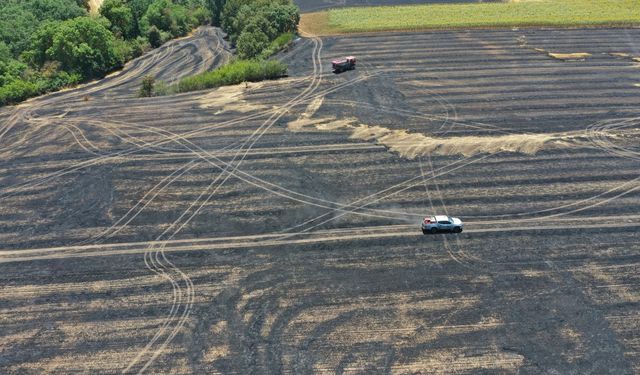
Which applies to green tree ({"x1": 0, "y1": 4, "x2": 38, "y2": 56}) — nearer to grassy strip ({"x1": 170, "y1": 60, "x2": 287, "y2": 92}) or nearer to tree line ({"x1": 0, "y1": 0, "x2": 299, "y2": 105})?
tree line ({"x1": 0, "y1": 0, "x2": 299, "y2": 105})

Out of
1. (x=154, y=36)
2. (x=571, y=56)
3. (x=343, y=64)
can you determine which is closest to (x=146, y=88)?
(x=343, y=64)

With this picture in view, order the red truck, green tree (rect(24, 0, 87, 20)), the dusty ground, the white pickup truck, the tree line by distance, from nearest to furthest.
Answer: the white pickup truck < the red truck < the tree line < green tree (rect(24, 0, 87, 20)) < the dusty ground

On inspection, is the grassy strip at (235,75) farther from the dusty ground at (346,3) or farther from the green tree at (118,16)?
the dusty ground at (346,3)

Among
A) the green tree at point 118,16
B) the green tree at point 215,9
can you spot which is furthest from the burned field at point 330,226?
the green tree at point 215,9

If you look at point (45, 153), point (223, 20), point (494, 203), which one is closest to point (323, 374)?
point (494, 203)

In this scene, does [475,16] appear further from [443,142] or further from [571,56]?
[443,142]

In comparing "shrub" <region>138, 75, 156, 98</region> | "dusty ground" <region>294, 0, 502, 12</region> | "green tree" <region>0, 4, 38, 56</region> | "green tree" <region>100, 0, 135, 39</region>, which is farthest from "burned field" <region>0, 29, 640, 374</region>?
"dusty ground" <region>294, 0, 502, 12</region>
